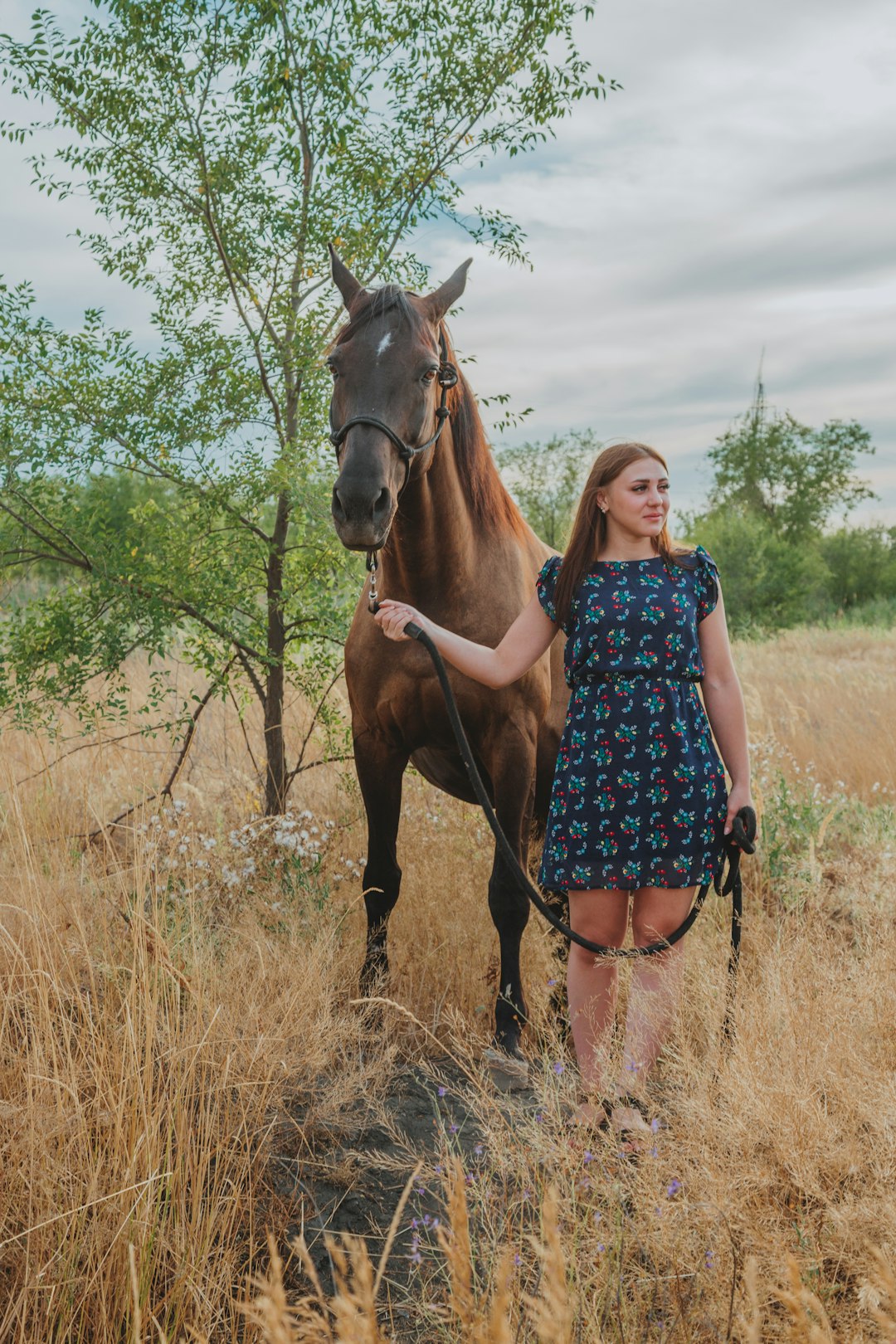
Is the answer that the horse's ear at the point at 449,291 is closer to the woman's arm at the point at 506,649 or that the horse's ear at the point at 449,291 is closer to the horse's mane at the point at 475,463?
the horse's mane at the point at 475,463

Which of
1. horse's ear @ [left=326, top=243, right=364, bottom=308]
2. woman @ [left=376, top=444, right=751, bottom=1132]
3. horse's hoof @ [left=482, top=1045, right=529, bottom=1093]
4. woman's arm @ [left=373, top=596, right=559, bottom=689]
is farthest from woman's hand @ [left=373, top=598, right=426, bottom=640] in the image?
horse's hoof @ [left=482, top=1045, right=529, bottom=1093]

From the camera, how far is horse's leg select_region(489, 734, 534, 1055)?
147 inches

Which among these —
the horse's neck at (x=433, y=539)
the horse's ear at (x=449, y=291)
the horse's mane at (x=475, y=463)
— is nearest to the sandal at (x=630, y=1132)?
the horse's neck at (x=433, y=539)

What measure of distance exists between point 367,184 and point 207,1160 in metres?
4.47

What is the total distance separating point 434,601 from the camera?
147 inches

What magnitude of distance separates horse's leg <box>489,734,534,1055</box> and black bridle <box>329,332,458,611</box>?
81cm

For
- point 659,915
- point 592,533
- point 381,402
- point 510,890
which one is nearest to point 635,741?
point 659,915

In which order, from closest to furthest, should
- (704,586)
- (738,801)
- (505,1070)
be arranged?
(738,801), (704,586), (505,1070)

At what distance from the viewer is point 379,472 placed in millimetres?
2971

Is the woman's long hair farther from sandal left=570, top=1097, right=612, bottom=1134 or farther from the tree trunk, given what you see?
the tree trunk

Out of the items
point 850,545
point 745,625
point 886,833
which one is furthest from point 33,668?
point 850,545

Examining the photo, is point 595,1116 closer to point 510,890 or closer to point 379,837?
point 510,890

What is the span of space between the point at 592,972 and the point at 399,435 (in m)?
1.76

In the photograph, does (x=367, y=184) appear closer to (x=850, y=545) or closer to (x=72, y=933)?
(x=72, y=933)
